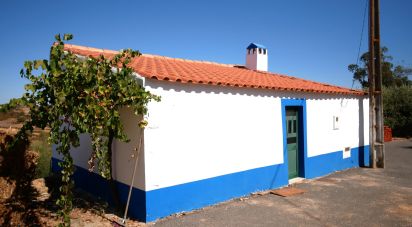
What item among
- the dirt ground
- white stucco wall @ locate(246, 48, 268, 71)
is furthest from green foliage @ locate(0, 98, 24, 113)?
white stucco wall @ locate(246, 48, 268, 71)

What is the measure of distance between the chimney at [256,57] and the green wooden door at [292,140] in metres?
4.52

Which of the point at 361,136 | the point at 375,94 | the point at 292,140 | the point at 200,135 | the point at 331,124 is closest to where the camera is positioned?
the point at 200,135

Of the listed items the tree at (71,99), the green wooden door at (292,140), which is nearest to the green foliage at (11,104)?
the tree at (71,99)

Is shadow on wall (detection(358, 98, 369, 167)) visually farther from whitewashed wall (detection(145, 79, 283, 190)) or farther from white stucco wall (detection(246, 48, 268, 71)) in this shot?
whitewashed wall (detection(145, 79, 283, 190))

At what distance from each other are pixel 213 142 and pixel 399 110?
20861 mm

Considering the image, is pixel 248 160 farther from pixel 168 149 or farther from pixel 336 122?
pixel 336 122

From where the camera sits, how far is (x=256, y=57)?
12578mm

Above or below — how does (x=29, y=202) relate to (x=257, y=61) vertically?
below

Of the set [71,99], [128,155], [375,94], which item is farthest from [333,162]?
[71,99]

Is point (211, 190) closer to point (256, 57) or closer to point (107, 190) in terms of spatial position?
point (107, 190)

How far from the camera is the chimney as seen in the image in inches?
498

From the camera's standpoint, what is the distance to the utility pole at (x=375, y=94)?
32.7 ft

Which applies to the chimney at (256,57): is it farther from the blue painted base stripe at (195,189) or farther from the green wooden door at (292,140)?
the blue painted base stripe at (195,189)

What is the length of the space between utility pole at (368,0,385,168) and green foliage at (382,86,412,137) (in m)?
13.6
